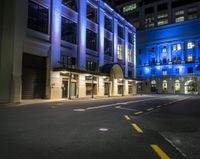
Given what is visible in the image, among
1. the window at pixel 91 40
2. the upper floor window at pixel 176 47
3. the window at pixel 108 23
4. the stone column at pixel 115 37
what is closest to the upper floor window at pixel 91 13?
the window at pixel 91 40

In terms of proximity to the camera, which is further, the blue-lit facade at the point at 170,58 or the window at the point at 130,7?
the window at the point at 130,7

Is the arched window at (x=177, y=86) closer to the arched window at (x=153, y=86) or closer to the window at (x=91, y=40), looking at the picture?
the arched window at (x=153, y=86)

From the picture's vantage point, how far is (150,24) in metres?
90.9

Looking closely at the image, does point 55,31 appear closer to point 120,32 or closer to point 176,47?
point 120,32

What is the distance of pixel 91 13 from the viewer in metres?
40.6

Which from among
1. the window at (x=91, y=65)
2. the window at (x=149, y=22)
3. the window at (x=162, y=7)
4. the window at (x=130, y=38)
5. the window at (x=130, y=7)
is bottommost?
the window at (x=91, y=65)

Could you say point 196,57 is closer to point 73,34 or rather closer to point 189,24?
point 189,24

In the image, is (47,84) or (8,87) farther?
(47,84)

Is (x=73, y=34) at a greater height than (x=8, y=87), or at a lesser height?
greater

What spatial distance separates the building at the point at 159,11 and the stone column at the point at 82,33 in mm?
43455

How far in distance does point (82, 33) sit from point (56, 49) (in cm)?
769

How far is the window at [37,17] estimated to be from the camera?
27.3 meters

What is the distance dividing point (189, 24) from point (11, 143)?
7790 cm

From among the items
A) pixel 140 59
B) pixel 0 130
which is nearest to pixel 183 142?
pixel 0 130
